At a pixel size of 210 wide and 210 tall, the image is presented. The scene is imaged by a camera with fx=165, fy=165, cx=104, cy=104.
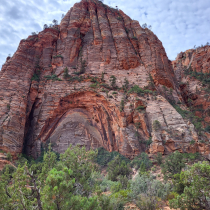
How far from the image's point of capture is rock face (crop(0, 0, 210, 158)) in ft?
81.6

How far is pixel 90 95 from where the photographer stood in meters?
30.8

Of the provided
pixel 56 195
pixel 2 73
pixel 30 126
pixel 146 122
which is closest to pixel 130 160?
pixel 146 122

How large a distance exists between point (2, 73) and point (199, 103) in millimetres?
40948

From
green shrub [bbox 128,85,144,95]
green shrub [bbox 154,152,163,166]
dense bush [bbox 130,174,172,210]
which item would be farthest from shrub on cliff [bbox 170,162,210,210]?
green shrub [bbox 128,85,144,95]

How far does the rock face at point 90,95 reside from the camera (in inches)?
979

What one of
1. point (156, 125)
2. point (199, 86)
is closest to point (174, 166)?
point (156, 125)

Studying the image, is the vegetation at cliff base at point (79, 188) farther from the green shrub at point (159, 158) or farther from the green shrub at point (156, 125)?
the green shrub at point (156, 125)

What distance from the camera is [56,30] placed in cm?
4072

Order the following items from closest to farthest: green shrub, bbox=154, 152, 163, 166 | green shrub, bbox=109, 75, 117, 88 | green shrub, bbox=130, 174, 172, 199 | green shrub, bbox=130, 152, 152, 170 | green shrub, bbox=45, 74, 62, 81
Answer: green shrub, bbox=130, 174, 172, 199
green shrub, bbox=154, 152, 163, 166
green shrub, bbox=130, 152, 152, 170
green shrub, bbox=109, 75, 117, 88
green shrub, bbox=45, 74, 62, 81

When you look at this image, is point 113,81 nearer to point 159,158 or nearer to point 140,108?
point 140,108

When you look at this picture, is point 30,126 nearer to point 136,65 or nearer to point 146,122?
point 146,122

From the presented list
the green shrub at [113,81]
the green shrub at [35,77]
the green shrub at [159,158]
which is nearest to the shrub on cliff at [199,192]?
the green shrub at [159,158]

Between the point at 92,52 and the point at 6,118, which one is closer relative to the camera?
the point at 6,118

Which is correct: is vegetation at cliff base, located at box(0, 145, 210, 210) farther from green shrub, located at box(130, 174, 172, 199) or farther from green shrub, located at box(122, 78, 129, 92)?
green shrub, located at box(122, 78, 129, 92)
